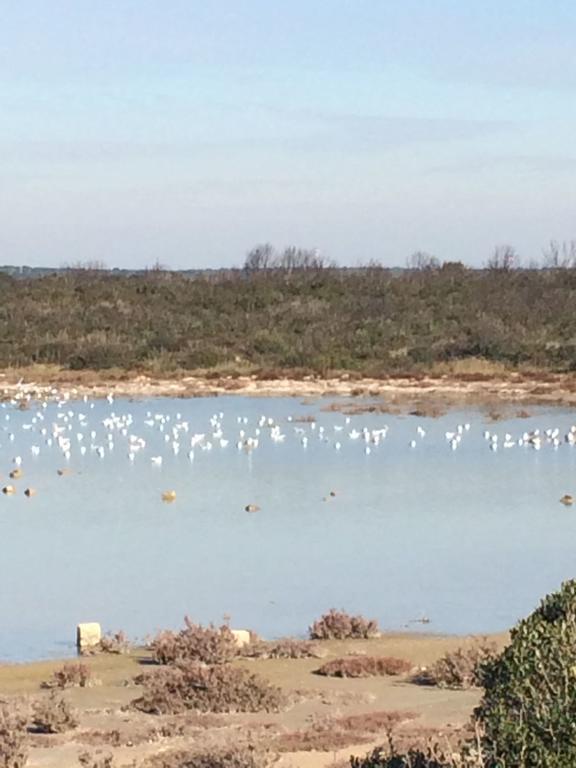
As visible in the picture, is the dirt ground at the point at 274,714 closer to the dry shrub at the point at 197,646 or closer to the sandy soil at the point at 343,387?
the dry shrub at the point at 197,646

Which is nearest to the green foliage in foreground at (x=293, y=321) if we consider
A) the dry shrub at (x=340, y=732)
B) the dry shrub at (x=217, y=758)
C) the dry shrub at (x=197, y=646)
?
the dry shrub at (x=197, y=646)

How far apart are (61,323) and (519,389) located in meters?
18.2

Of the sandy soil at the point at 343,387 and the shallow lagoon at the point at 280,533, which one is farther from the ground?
the sandy soil at the point at 343,387

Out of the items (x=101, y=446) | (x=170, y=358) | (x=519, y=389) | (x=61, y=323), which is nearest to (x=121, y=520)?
(x=101, y=446)

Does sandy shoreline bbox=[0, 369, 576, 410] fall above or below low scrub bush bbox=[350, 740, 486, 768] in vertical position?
above

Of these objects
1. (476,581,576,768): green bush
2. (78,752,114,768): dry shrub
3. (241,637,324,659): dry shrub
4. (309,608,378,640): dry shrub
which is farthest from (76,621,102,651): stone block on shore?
(476,581,576,768): green bush

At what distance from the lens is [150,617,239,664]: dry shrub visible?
1148cm

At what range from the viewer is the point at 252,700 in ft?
33.2

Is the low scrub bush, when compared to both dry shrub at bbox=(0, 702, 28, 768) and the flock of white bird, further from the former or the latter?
the flock of white bird

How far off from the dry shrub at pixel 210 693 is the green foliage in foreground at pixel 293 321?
3263cm

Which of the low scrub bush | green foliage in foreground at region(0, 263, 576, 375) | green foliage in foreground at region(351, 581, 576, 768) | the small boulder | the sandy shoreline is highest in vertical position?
green foliage in foreground at region(0, 263, 576, 375)

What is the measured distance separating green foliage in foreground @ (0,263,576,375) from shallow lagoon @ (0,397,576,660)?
51.4 feet

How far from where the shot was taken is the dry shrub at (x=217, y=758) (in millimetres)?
7938

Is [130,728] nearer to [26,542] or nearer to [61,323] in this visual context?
[26,542]
